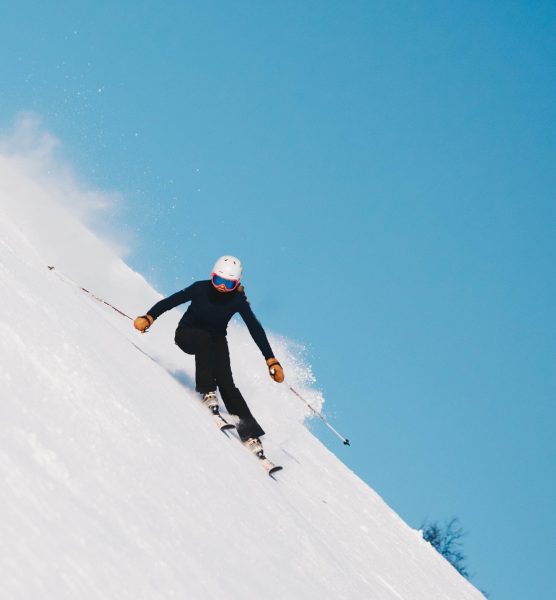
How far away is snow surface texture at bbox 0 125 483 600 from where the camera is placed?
2.64 meters

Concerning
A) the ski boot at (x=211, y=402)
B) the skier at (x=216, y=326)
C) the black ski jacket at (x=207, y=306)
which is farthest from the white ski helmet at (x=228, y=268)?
the ski boot at (x=211, y=402)

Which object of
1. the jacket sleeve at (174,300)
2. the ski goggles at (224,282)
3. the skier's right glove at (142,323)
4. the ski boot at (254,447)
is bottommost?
the ski boot at (254,447)

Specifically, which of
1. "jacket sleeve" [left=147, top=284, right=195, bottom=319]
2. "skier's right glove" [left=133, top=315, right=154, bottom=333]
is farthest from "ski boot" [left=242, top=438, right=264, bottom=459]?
"jacket sleeve" [left=147, top=284, right=195, bottom=319]

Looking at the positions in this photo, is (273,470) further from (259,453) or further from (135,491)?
(135,491)

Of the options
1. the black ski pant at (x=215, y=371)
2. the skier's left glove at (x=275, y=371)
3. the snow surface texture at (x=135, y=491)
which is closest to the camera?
the snow surface texture at (x=135, y=491)

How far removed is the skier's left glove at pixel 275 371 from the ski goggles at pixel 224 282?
0.70 m

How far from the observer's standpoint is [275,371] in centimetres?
675

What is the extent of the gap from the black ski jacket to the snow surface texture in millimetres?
461

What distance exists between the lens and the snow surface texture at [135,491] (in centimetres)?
264

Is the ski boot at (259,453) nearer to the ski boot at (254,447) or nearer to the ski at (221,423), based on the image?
the ski boot at (254,447)

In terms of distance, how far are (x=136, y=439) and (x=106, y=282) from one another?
5.51 m

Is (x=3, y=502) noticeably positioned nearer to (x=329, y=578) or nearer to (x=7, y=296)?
(x=7, y=296)

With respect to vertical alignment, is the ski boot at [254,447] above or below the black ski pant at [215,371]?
below

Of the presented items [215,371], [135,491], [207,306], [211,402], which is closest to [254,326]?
[207,306]
